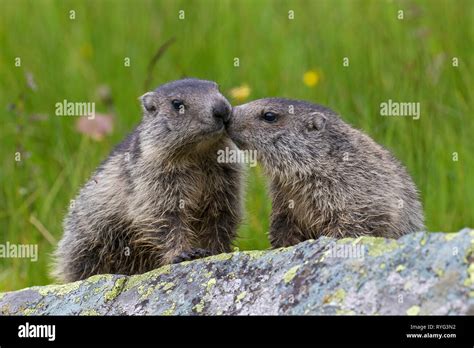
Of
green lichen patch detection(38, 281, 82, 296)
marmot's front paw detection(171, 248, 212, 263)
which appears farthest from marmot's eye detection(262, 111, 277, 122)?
green lichen patch detection(38, 281, 82, 296)

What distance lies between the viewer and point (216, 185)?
25.1ft

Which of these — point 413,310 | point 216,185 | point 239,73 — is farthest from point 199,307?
point 239,73

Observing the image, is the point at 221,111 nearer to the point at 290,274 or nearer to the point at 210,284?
the point at 210,284

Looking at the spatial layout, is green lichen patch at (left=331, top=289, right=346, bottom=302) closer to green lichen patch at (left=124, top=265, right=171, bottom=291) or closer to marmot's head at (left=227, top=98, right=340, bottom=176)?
green lichen patch at (left=124, top=265, right=171, bottom=291)

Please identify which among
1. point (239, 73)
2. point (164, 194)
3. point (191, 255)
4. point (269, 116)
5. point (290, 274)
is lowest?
point (290, 274)

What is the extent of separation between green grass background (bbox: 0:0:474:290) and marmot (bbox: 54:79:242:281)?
3.77 ft

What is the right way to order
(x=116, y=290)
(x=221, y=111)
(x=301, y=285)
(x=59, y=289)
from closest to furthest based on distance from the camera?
(x=301, y=285)
(x=116, y=290)
(x=59, y=289)
(x=221, y=111)

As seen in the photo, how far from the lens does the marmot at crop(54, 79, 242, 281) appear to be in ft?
24.3

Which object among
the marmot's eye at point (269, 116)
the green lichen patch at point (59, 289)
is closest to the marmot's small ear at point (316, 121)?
the marmot's eye at point (269, 116)

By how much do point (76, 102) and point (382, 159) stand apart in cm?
576

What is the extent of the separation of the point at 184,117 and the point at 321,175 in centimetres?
126

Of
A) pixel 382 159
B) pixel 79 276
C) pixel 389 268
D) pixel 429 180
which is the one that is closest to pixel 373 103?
pixel 429 180

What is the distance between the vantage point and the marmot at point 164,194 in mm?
7395

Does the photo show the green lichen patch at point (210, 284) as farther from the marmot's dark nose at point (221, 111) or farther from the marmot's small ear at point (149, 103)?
the marmot's small ear at point (149, 103)
